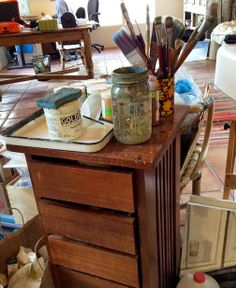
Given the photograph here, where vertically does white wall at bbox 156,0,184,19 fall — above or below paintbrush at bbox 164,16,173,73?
below

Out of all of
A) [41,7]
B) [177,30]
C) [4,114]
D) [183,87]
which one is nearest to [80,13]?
[41,7]

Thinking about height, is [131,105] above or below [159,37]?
below

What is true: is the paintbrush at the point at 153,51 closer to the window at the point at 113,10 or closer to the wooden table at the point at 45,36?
the wooden table at the point at 45,36

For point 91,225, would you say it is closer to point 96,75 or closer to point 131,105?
point 131,105

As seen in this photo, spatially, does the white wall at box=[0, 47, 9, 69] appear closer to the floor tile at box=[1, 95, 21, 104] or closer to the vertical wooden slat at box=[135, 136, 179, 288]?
the floor tile at box=[1, 95, 21, 104]

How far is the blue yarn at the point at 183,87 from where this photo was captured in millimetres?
1249

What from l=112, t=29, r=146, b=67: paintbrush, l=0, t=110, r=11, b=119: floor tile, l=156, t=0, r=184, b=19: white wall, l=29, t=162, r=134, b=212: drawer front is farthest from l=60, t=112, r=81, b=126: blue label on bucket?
l=156, t=0, r=184, b=19: white wall

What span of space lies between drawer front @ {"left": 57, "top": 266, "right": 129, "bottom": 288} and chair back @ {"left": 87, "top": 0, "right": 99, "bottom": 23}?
4946mm

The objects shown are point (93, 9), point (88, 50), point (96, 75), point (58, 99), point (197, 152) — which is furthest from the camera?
point (93, 9)

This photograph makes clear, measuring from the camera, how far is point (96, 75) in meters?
3.88

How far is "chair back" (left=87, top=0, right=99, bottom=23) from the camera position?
17.1 feet

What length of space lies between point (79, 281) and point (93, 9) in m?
5.17

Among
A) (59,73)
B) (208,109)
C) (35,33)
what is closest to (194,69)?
(59,73)

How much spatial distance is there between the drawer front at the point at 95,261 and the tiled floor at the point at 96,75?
97 cm
